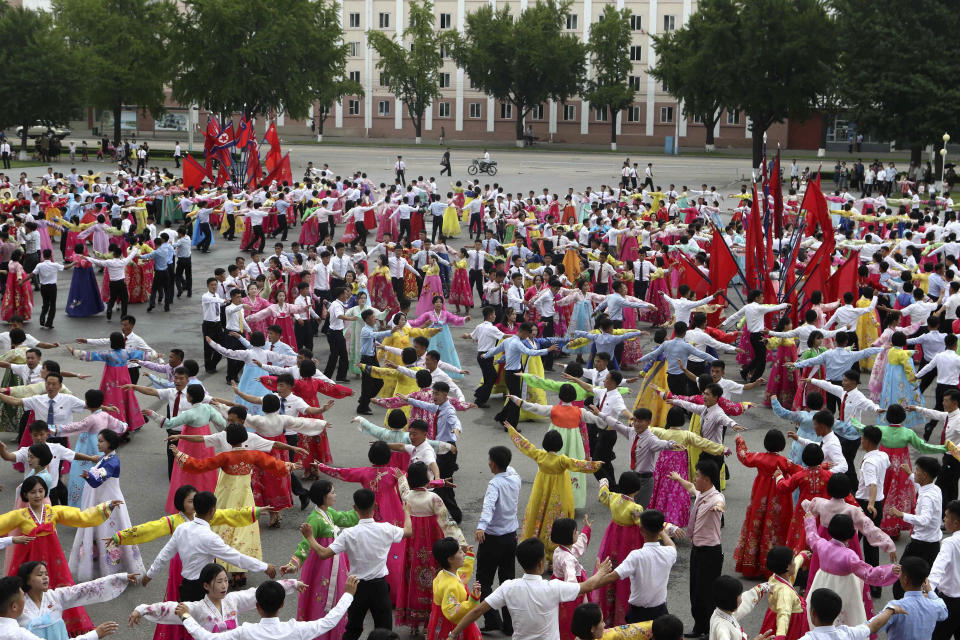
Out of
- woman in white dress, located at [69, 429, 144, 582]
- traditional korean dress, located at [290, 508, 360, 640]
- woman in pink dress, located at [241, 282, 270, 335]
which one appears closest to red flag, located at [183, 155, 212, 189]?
woman in pink dress, located at [241, 282, 270, 335]

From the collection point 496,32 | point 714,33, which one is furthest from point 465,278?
point 496,32

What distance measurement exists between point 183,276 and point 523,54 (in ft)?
139

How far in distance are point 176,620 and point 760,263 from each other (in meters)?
12.0

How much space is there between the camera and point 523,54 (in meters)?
59.3

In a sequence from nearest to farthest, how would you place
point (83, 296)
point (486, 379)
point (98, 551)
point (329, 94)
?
point (98, 551) < point (486, 379) < point (83, 296) < point (329, 94)

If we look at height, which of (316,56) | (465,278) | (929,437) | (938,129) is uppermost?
(316,56)

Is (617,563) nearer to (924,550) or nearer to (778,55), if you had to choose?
(924,550)

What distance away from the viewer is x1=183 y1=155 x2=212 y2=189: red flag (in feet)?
102

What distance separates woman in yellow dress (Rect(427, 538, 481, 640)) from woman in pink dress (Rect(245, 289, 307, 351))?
814 centimetres

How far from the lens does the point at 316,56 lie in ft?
163

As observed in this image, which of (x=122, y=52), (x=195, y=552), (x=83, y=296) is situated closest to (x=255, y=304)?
(x=83, y=296)

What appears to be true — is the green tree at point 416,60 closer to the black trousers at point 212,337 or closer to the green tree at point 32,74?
the green tree at point 32,74

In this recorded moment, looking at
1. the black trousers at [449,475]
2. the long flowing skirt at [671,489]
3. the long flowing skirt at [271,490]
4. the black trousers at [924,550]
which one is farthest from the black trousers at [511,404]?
the black trousers at [924,550]

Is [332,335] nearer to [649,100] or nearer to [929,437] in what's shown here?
[929,437]
